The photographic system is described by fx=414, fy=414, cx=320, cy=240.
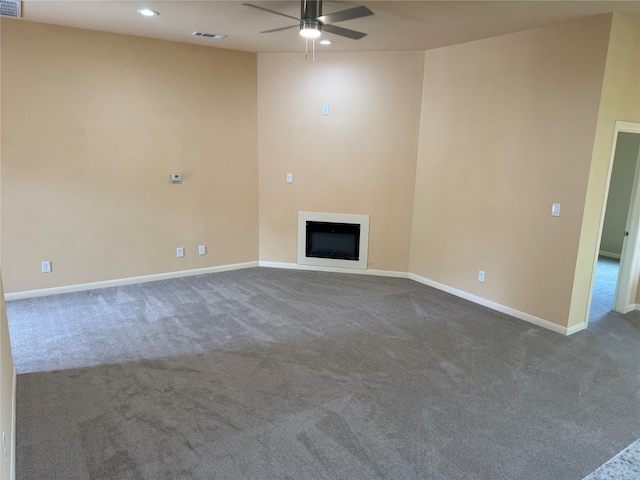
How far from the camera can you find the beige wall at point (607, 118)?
3.44 m

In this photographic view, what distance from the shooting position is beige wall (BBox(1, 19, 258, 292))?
4227 millimetres

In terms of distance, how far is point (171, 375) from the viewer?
2986 mm

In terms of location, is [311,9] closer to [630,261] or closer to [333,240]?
[333,240]

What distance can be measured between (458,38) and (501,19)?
2.53ft

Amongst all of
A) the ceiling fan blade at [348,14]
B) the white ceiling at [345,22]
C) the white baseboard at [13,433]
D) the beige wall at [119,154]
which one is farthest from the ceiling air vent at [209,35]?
the white baseboard at [13,433]

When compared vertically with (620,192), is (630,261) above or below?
below

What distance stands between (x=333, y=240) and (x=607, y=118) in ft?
10.8

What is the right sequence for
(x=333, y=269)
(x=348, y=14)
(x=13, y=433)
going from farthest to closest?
(x=333, y=269) < (x=348, y=14) < (x=13, y=433)

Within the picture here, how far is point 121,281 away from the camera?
496cm

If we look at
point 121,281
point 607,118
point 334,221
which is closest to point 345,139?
point 334,221

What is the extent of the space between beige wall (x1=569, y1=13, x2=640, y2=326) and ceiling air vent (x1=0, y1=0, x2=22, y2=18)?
16.4ft

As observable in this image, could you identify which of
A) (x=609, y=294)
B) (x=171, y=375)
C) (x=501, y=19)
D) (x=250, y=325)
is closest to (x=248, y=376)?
(x=171, y=375)

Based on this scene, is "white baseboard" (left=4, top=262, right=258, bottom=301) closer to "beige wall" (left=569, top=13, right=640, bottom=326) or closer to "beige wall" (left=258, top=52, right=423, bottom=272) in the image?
"beige wall" (left=258, top=52, right=423, bottom=272)

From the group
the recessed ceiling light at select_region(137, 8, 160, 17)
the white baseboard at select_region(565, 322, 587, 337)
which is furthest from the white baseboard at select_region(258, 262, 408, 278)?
the recessed ceiling light at select_region(137, 8, 160, 17)
